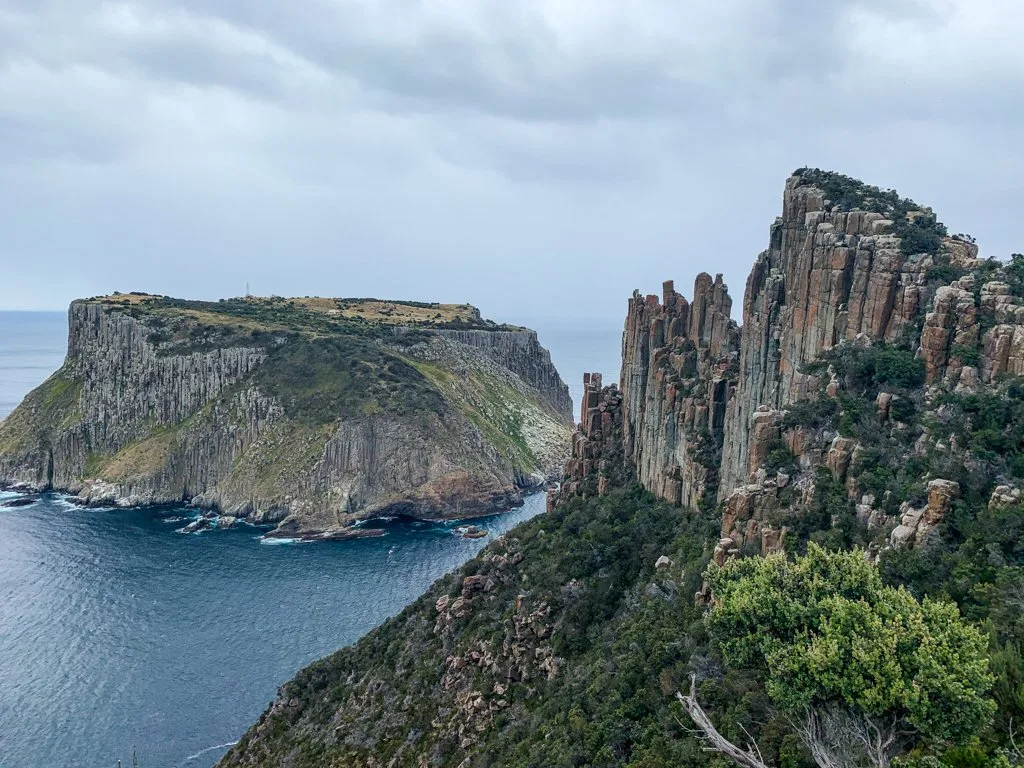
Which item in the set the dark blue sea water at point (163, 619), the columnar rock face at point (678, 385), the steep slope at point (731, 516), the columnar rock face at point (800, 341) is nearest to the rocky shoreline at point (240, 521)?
the dark blue sea water at point (163, 619)

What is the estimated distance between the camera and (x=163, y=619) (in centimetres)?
10681

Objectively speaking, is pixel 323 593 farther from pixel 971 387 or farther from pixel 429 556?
pixel 971 387

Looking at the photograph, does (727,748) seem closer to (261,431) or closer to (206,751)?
(206,751)

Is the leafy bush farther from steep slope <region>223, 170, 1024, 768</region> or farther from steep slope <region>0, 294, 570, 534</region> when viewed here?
steep slope <region>0, 294, 570, 534</region>

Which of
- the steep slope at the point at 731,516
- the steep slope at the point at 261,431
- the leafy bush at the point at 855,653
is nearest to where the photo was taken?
the leafy bush at the point at 855,653

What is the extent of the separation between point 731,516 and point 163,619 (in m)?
91.2

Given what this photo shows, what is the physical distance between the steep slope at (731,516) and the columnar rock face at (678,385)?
0.22 m

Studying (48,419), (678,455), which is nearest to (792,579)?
(678,455)

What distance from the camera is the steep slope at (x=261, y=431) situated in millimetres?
163375

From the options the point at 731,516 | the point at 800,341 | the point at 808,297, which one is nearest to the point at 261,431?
the point at 800,341

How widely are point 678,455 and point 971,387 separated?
28975mm

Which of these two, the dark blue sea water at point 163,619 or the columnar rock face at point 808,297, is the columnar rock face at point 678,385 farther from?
the dark blue sea water at point 163,619

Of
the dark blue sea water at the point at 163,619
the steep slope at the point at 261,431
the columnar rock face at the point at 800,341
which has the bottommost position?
the dark blue sea water at the point at 163,619

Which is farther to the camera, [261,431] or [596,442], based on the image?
[261,431]
